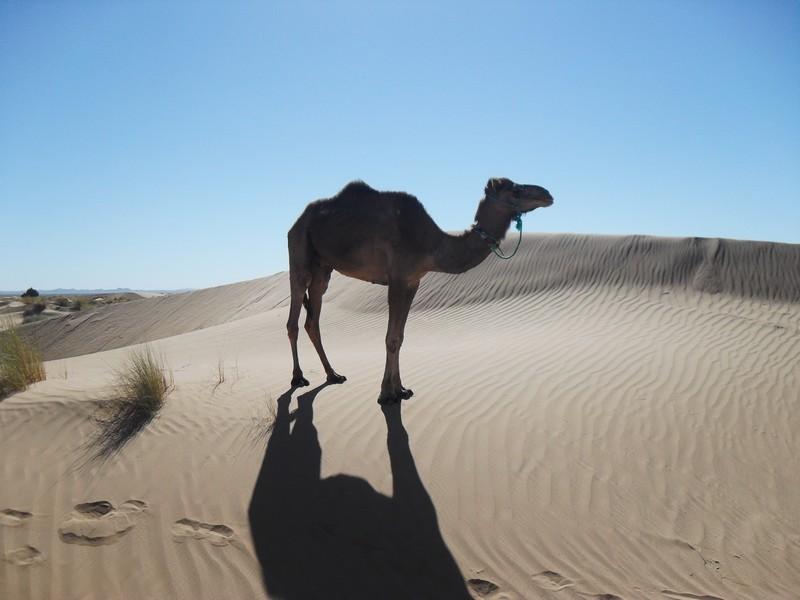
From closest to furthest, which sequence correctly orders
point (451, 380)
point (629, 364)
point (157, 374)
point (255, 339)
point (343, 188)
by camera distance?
point (157, 374) → point (343, 188) → point (451, 380) → point (629, 364) → point (255, 339)

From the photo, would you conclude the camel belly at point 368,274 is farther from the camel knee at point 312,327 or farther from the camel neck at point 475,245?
the camel knee at point 312,327

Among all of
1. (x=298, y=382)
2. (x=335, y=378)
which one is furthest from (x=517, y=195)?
(x=298, y=382)

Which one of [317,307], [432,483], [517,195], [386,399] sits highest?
[517,195]

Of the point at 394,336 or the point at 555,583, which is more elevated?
the point at 394,336

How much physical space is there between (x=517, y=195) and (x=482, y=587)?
370 cm

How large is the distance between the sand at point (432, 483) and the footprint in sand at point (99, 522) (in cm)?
2

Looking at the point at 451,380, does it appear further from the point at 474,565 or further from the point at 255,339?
the point at 255,339

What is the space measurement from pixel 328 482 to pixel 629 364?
5207 millimetres

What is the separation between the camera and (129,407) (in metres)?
4.88

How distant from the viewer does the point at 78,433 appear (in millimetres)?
4426

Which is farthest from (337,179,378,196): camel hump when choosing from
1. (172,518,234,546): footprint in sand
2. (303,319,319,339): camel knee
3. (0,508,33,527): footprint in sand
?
(0,508,33,527): footprint in sand

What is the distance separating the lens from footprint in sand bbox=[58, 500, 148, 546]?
10.0 ft

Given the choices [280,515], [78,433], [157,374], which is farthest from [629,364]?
[78,433]

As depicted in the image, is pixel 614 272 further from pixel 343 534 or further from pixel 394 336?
pixel 343 534
